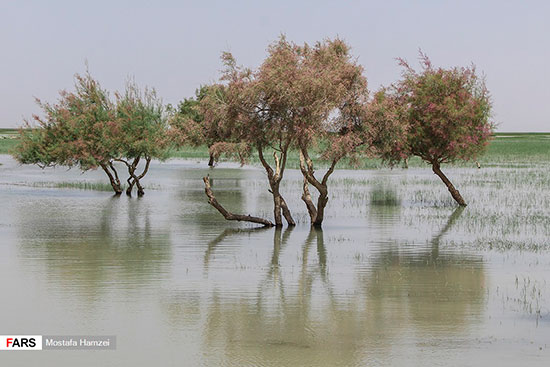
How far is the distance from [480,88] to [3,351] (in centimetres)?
3183

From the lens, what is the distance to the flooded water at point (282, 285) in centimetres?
1316

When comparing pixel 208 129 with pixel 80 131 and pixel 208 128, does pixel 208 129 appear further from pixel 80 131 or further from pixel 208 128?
pixel 80 131

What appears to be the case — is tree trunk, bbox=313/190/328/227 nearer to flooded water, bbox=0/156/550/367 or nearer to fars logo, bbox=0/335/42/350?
flooded water, bbox=0/156/550/367

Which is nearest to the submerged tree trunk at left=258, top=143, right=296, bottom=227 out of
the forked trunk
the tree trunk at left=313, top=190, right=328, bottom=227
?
the forked trunk

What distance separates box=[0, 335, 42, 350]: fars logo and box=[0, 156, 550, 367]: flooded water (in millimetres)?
309

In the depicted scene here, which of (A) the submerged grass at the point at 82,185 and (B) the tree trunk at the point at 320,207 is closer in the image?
(B) the tree trunk at the point at 320,207

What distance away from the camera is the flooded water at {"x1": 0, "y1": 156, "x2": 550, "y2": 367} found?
43.2 feet

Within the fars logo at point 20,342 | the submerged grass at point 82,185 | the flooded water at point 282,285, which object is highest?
the submerged grass at point 82,185

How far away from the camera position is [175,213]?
36500mm

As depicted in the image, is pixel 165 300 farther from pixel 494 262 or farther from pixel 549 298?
pixel 494 262

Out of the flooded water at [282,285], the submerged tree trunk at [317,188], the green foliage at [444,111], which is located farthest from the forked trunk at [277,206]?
the green foliage at [444,111]

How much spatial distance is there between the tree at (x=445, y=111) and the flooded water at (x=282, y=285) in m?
3.29

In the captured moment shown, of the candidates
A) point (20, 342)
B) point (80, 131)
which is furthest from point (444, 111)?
point (20, 342)

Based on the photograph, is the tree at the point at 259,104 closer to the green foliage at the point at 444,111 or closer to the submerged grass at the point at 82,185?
the green foliage at the point at 444,111
